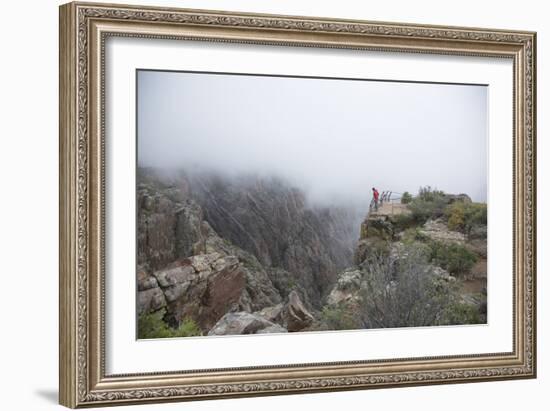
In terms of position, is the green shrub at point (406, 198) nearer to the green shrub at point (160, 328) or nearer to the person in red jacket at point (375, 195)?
the person in red jacket at point (375, 195)

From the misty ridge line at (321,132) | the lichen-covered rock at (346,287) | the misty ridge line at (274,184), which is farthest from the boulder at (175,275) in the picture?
the lichen-covered rock at (346,287)

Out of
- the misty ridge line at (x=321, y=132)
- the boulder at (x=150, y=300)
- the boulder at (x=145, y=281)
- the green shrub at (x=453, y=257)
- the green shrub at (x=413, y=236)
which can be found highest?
the misty ridge line at (x=321, y=132)

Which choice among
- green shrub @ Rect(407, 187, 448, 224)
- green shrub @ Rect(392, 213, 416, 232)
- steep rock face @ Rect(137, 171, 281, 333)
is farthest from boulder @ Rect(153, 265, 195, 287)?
green shrub @ Rect(407, 187, 448, 224)

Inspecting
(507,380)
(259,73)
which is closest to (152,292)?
(259,73)

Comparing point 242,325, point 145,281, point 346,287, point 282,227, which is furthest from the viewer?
point 346,287

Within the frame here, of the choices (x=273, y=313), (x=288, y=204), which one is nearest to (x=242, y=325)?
(x=273, y=313)

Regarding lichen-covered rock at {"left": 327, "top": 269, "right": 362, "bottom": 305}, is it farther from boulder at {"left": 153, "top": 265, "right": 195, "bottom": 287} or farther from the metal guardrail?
boulder at {"left": 153, "top": 265, "right": 195, "bottom": 287}

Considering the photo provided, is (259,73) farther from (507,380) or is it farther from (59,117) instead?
(507,380)

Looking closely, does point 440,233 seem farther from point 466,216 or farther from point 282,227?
point 282,227
